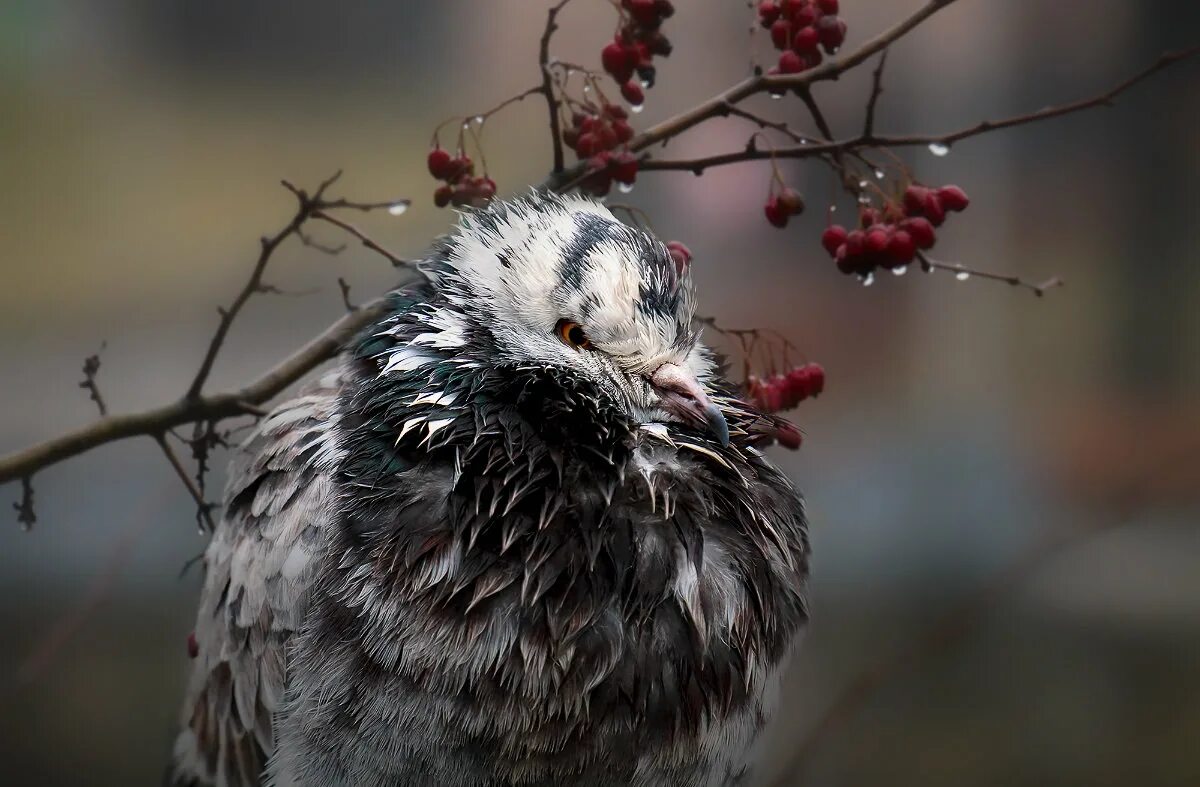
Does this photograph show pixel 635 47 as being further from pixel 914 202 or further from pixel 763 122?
pixel 914 202

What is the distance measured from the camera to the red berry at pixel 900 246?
70 centimetres

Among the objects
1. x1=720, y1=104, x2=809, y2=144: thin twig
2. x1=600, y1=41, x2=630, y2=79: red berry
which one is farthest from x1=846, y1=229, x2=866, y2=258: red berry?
x1=600, y1=41, x2=630, y2=79: red berry

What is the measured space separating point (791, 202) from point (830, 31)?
0.12m

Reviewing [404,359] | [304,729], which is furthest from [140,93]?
[304,729]

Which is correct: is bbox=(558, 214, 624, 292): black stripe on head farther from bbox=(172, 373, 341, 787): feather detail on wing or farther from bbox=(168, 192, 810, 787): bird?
bbox=(172, 373, 341, 787): feather detail on wing

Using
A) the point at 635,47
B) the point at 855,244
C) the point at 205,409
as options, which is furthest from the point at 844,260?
the point at 205,409

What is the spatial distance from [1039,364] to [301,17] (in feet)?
2.36

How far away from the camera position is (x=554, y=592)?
574 mm

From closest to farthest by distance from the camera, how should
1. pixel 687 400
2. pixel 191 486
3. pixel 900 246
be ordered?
1. pixel 687 400
2. pixel 900 246
3. pixel 191 486

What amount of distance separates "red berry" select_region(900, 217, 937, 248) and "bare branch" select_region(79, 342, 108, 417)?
0.62 m

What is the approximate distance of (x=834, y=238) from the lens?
737 millimetres

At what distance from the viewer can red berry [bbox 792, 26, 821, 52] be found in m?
0.72

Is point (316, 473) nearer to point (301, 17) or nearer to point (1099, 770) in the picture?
point (301, 17)

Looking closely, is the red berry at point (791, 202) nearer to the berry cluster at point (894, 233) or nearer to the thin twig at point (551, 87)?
the berry cluster at point (894, 233)
